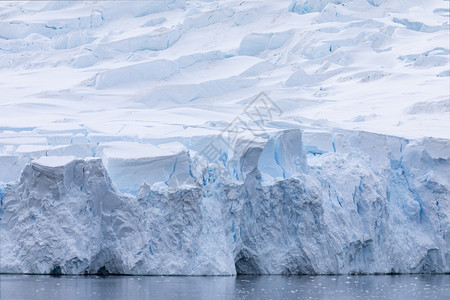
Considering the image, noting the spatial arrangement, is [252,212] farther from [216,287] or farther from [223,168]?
[216,287]

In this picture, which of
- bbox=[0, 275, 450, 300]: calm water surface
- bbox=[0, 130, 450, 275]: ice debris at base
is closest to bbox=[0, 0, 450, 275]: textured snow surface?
bbox=[0, 130, 450, 275]: ice debris at base

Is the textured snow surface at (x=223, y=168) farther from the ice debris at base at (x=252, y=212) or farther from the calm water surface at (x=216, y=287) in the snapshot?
the calm water surface at (x=216, y=287)

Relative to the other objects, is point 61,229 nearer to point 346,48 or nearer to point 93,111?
point 93,111

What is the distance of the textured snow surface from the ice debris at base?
0.8 inches

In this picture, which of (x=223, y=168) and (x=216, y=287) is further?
(x=223, y=168)

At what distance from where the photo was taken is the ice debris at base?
1098cm

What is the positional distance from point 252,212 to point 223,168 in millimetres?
842

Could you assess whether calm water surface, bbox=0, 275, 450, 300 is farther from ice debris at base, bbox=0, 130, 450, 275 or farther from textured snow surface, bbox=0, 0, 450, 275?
textured snow surface, bbox=0, 0, 450, 275

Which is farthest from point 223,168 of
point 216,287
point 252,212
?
point 216,287

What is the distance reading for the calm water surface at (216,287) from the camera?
8880mm

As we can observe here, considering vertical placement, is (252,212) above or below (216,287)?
above

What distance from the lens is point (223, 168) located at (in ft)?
39.8

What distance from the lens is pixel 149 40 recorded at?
21.7 meters

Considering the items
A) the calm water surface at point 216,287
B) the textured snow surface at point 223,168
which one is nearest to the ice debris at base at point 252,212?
the textured snow surface at point 223,168
